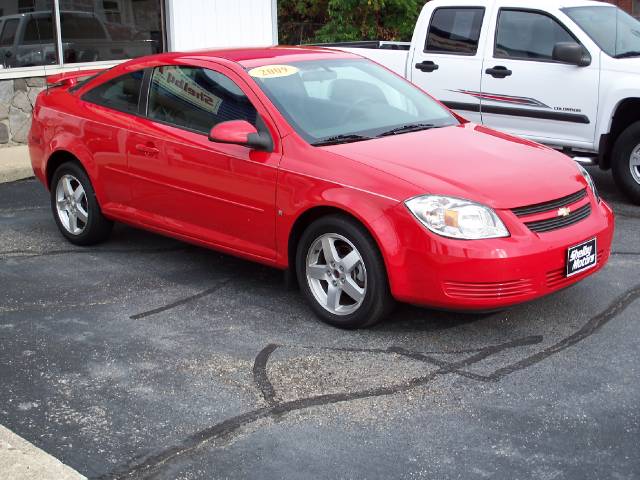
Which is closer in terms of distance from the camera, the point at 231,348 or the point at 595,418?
the point at 595,418

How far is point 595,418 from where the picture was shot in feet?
14.5

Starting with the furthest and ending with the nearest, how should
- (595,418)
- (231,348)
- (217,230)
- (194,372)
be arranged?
(217,230) < (231,348) < (194,372) < (595,418)

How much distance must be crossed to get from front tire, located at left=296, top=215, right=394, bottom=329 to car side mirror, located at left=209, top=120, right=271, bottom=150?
2.03 feet

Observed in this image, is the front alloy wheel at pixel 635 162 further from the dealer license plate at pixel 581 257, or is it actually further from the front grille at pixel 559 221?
the dealer license plate at pixel 581 257

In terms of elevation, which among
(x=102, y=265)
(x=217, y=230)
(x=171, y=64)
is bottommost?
(x=102, y=265)

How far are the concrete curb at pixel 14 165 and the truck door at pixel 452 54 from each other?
13.4ft

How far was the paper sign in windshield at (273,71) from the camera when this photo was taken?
6.27m

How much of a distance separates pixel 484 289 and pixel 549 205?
2.22 feet

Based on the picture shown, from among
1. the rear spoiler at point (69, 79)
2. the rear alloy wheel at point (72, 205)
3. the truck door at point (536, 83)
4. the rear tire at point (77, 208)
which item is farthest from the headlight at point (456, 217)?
the truck door at point (536, 83)

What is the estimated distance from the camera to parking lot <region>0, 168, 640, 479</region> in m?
4.08

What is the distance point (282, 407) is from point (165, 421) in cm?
54

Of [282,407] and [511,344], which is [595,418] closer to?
[511,344]

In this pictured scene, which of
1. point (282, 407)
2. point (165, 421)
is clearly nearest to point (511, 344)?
point (282, 407)

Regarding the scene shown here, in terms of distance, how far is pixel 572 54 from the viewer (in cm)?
865
